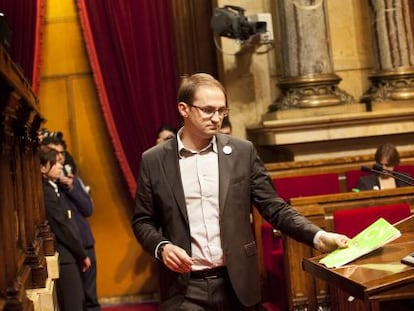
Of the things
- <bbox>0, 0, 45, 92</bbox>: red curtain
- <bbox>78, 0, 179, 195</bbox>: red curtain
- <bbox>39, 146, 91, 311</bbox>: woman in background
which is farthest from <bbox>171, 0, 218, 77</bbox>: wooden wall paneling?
<bbox>39, 146, 91, 311</bbox>: woman in background

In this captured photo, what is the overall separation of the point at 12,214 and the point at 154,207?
50 centimetres

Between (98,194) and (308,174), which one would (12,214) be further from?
(98,194)

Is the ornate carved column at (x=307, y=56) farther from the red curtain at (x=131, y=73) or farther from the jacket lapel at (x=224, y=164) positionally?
the jacket lapel at (x=224, y=164)

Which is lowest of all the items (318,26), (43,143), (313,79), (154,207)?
(154,207)

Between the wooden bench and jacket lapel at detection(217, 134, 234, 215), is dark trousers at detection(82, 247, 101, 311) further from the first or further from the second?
jacket lapel at detection(217, 134, 234, 215)

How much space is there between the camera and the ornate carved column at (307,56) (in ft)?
21.7

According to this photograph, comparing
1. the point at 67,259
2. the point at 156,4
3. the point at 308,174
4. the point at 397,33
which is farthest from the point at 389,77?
the point at 67,259

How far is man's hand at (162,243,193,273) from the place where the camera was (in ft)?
8.33

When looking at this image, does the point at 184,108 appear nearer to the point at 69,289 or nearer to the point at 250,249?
the point at 250,249

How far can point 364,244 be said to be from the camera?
2537 millimetres

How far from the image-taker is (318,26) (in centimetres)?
664

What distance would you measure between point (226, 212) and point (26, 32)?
174 inches

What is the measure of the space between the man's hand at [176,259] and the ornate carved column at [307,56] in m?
4.16

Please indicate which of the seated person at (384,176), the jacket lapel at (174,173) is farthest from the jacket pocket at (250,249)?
the seated person at (384,176)
